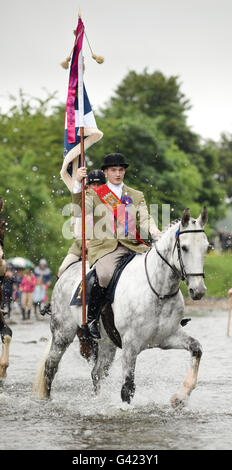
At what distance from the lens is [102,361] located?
10875mm

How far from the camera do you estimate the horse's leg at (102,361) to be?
10.8 m

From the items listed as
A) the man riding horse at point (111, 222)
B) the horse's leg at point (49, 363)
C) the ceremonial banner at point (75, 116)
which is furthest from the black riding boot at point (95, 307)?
the ceremonial banner at point (75, 116)

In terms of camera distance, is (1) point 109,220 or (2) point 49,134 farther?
(2) point 49,134

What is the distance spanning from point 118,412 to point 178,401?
69 cm

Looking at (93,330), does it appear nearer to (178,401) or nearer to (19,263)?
(178,401)

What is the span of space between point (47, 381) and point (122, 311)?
2215mm

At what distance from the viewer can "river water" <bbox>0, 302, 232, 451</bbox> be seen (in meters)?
8.24

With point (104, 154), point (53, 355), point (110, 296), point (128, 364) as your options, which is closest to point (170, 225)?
point (110, 296)

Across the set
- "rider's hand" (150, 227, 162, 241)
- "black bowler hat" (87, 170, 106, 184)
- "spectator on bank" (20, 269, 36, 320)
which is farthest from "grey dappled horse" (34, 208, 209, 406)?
"spectator on bank" (20, 269, 36, 320)

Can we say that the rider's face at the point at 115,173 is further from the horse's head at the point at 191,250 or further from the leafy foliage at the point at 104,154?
the leafy foliage at the point at 104,154

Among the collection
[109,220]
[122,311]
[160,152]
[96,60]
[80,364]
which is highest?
[160,152]
